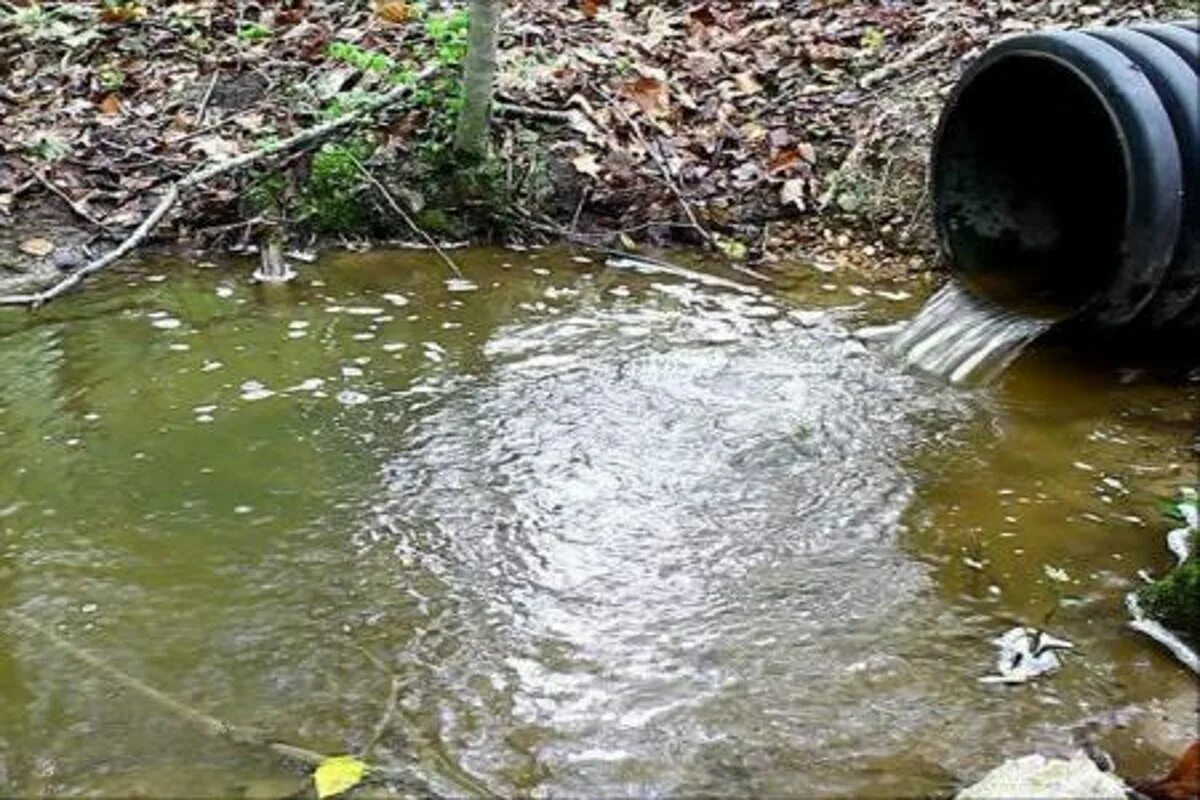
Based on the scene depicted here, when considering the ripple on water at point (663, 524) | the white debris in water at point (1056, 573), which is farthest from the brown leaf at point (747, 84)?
the white debris in water at point (1056, 573)

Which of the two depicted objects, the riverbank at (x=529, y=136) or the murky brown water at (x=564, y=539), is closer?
the murky brown water at (x=564, y=539)

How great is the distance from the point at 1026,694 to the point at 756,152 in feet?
13.0

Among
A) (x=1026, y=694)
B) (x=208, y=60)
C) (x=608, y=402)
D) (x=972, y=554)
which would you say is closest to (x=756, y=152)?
(x=608, y=402)

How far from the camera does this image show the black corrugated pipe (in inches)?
161

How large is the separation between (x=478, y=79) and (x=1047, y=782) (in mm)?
4296

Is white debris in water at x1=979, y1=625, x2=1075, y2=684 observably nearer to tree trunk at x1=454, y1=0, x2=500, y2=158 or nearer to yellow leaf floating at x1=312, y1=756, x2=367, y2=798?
yellow leaf floating at x1=312, y1=756, x2=367, y2=798

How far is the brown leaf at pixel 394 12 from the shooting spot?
7.24 m

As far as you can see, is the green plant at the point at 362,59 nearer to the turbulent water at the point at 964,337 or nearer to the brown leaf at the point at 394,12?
the brown leaf at the point at 394,12

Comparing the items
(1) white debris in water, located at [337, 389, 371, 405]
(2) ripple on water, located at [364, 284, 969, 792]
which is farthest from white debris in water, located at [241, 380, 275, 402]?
(2) ripple on water, located at [364, 284, 969, 792]

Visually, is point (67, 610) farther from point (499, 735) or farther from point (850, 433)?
point (850, 433)

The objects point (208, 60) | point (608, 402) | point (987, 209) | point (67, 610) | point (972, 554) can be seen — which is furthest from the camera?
point (208, 60)

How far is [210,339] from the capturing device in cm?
502

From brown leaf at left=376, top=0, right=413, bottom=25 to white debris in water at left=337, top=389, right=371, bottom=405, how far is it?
10.9ft

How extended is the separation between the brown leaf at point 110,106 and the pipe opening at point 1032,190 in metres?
4.03
